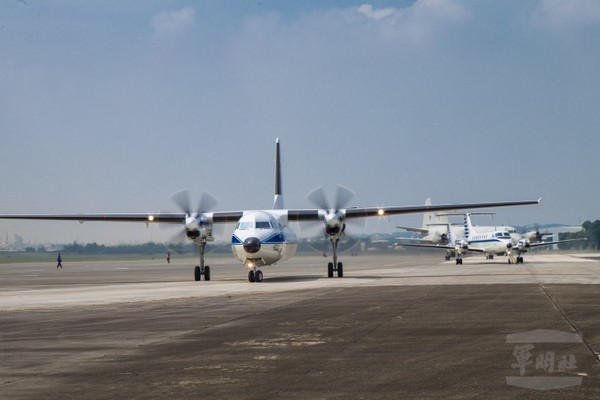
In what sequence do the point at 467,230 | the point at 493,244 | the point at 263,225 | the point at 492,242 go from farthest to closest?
the point at 467,230 → the point at 492,242 → the point at 493,244 → the point at 263,225

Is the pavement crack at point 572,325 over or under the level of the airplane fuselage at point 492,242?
under

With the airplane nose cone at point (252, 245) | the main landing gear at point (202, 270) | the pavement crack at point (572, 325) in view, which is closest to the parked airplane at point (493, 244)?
the main landing gear at point (202, 270)

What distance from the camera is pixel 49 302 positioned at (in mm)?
27406

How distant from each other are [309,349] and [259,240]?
24.6 meters

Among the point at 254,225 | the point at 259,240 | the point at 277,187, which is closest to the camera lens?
the point at 259,240

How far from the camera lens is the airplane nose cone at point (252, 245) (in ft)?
123

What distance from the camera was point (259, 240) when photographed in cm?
3791

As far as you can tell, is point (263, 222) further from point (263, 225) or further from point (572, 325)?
point (572, 325)

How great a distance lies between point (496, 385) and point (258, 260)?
99.0 ft

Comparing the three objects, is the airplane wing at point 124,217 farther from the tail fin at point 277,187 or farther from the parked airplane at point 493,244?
the parked airplane at point 493,244

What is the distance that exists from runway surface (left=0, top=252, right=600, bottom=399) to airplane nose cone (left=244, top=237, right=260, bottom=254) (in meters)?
12.3

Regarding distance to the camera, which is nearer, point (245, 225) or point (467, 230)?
point (245, 225)

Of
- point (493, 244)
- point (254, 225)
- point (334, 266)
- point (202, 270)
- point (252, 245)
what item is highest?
point (254, 225)

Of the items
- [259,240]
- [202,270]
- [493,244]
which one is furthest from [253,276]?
[493,244]
